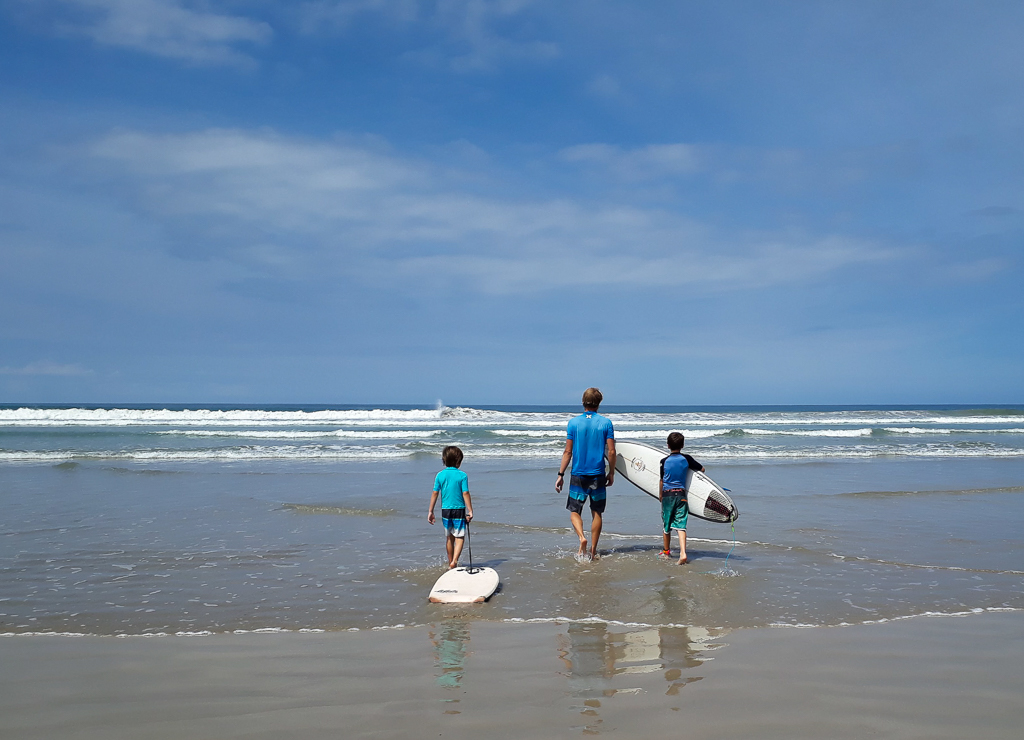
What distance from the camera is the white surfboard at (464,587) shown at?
5918 mm

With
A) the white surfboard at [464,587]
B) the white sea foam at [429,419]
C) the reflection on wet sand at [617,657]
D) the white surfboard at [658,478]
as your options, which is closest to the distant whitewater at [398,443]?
the white sea foam at [429,419]

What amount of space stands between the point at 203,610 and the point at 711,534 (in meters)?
6.32

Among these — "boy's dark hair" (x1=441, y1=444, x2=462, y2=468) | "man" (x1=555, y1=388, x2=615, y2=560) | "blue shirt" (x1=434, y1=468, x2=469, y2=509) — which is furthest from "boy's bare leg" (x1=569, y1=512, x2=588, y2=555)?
"boy's dark hair" (x1=441, y1=444, x2=462, y2=468)

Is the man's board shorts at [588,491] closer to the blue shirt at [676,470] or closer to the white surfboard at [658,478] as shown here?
the blue shirt at [676,470]

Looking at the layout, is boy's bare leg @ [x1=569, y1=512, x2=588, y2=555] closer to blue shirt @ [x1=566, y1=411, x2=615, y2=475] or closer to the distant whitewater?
blue shirt @ [x1=566, y1=411, x2=615, y2=475]

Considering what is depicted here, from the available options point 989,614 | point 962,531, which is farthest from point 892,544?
point 989,614

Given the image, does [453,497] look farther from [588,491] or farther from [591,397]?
[591,397]

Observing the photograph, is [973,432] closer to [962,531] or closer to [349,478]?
[962,531]

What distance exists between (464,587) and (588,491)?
6.49ft

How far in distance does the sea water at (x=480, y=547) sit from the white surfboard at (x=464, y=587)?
0.41ft

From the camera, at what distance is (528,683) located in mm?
4027

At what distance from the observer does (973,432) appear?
32719mm

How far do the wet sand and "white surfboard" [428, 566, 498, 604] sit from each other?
58cm

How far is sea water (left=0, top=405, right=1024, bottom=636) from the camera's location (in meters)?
5.75
